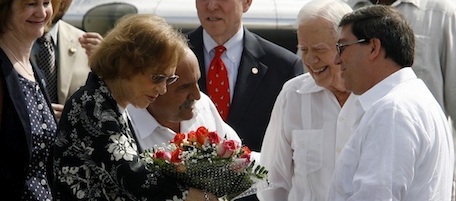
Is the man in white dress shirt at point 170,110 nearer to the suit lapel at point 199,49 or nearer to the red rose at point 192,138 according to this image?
the red rose at point 192,138

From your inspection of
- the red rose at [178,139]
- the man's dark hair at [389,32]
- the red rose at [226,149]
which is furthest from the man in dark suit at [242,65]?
the man's dark hair at [389,32]

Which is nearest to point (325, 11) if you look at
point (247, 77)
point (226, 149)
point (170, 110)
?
point (170, 110)

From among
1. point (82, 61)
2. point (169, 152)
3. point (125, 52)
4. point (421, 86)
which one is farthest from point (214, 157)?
point (82, 61)

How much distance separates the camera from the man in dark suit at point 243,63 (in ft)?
23.7

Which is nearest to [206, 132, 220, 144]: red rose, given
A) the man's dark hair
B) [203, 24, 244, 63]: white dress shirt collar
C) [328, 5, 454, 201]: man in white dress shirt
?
[328, 5, 454, 201]: man in white dress shirt

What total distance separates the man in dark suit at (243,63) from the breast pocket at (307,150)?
100cm

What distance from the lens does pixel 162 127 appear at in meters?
5.96

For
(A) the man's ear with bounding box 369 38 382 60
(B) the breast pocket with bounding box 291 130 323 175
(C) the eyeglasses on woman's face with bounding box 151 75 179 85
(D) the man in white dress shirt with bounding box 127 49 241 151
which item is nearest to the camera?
(A) the man's ear with bounding box 369 38 382 60

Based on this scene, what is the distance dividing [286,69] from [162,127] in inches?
64.1

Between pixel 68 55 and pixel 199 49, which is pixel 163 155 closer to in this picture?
pixel 68 55

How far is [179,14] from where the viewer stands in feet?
31.0

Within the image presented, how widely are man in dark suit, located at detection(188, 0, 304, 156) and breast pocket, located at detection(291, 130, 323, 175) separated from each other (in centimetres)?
100

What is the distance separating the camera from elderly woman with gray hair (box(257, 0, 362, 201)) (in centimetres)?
616

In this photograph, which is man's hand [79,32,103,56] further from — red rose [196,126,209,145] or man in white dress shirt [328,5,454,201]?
man in white dress shirt [328,5,454,201]
